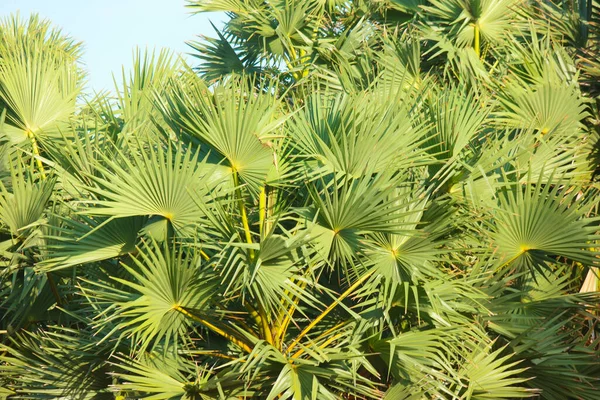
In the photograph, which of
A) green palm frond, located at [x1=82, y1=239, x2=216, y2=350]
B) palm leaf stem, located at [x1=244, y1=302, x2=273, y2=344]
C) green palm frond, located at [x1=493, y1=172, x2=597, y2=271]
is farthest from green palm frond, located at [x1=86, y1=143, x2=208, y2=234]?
green palm frond, located at [x1=493, y1=172, x2=597, y2=271]

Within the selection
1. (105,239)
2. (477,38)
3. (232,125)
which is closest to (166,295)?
(105,239)

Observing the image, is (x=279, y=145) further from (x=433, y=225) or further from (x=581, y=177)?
(x=581, y=177)

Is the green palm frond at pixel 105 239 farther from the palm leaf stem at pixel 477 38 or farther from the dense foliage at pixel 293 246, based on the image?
the palm leaf stem at pixel 477 38

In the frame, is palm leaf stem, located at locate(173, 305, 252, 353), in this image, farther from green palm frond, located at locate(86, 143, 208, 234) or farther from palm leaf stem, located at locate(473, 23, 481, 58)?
palm leaf stem, located at locate(473, 23, 481, 58)

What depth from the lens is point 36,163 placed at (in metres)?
6.73

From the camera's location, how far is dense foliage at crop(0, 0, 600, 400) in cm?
450

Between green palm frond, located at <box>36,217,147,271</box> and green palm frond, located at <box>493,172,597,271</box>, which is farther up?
green palm frond, located at <box>493,172,597,271</box>

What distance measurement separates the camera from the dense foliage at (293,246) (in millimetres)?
4504

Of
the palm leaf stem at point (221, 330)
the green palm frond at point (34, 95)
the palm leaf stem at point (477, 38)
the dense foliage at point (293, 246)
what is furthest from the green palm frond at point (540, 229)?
the green palm frond at point (34, 95)

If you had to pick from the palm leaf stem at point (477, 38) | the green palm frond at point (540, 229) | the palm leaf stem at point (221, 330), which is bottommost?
the palm leaf stem at point (221, 330)

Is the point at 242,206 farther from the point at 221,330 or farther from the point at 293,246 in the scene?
the point at 221,330

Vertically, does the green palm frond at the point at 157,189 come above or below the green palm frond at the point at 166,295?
above

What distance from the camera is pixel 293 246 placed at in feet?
14.2

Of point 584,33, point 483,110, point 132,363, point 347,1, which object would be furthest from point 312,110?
point 347,1
